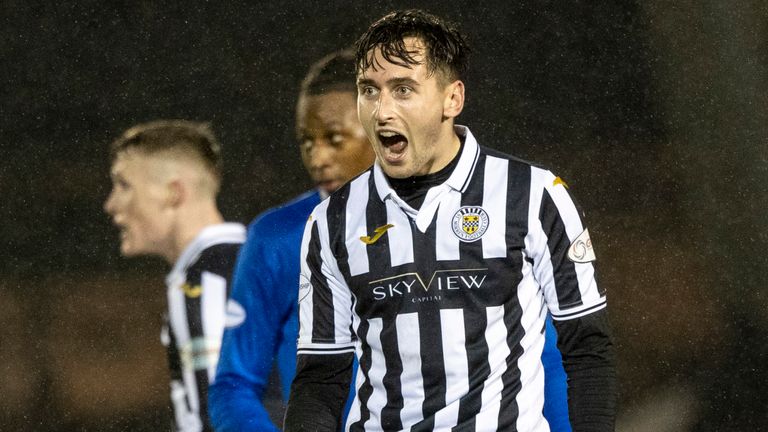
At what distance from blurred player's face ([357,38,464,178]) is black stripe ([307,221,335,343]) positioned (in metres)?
0.18

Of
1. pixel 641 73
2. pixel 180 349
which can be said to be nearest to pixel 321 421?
pixel 180 349

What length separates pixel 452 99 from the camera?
155 centimetres

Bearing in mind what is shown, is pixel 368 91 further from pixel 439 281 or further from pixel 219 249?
pixel 219 249

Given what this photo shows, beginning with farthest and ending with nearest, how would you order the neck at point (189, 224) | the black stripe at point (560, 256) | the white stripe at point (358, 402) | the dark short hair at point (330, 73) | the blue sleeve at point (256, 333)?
1. the neck at point (189, 224)
2. the dark short hair at point (330, 73)
3. the blue sleeve at point (256, 333)
4. the white stripe at point (358, 402)
5. the black stripe at point (560, 256)

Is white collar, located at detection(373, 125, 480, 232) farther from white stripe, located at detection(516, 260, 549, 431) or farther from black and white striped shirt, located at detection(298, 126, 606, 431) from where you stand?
white stripe, located at detection(516, 260, 549, 431)

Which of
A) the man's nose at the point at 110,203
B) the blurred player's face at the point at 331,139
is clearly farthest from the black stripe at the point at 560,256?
the man's nose at the point at 110,203

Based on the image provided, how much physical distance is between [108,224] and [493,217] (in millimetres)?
1151

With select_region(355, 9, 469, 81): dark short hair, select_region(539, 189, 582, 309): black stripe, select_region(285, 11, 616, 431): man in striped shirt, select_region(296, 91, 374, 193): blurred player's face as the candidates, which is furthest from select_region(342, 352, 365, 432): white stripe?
select_region(296, 91, 374, 193): blurred player's face

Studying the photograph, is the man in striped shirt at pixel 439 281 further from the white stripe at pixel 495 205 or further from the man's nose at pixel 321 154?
the man's nose at pixel 321 154

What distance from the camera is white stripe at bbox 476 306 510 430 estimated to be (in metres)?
1.47

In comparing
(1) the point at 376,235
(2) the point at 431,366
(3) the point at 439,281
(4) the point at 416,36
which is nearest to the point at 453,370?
(2) the point at 431,366

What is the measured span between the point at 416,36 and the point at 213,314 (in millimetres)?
996

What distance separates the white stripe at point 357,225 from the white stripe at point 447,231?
0.38ft

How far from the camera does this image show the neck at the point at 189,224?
2.31 metres
